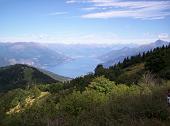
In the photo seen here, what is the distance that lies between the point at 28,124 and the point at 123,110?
4305mm

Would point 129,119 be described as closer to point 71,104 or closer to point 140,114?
point 140,114

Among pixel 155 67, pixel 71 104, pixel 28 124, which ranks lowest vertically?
pixel 155 67

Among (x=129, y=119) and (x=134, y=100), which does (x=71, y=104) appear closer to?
(x=134, y=100)

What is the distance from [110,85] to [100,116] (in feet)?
105

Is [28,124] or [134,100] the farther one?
[134,100]

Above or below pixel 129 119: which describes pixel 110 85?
below

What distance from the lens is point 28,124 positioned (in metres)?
14.3

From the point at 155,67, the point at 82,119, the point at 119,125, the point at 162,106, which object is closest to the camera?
the point at 119,125

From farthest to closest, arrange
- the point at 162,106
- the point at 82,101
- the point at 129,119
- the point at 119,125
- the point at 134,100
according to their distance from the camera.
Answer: the point at 82,101
the point at 134,100
the point at 162,106
the point at 129,119
the point at 119,125

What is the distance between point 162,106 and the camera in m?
14.3

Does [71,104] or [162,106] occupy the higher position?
[162,106]

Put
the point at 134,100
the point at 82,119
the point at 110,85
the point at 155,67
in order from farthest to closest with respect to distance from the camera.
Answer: the point at 155,67, the point at 110,85, the point at 134,100, the point at 82,119

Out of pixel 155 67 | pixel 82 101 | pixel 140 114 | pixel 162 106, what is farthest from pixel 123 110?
pixel 155 67

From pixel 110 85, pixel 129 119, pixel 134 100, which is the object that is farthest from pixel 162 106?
pixel 110 85
